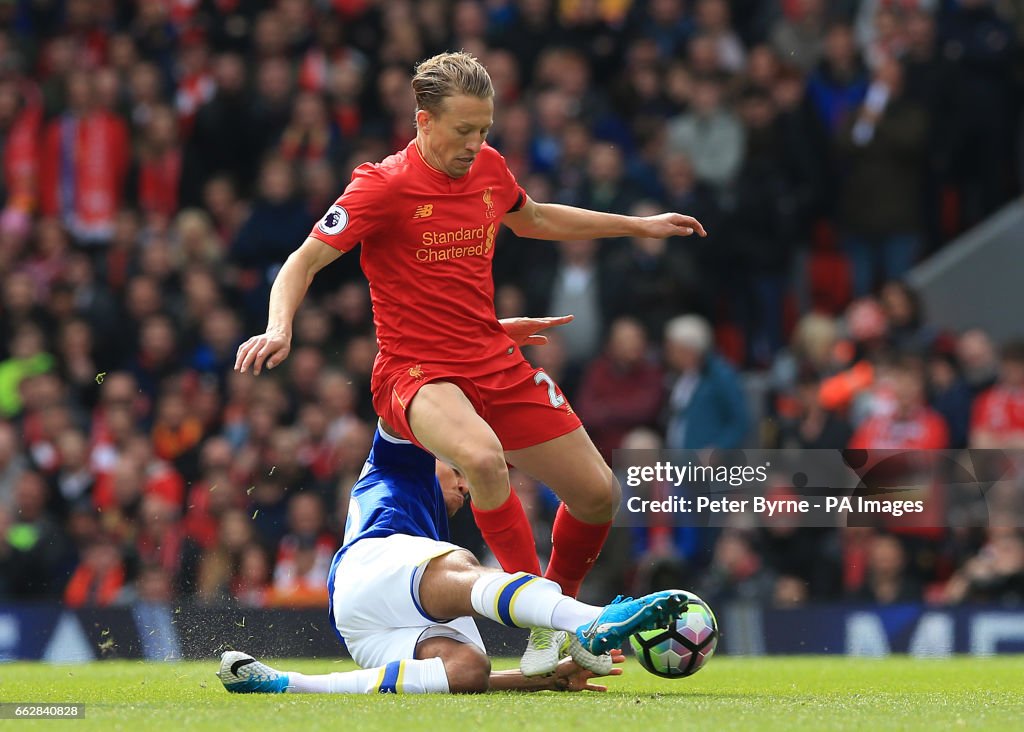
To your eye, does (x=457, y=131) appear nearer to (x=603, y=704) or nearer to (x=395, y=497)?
(x=395, y=497)

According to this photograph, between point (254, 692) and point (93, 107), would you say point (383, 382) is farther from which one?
point (93, 107)

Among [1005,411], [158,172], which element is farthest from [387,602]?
[158,172]

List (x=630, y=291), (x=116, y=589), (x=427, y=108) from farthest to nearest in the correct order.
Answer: (x=630, y=291), (x=116, y=589), (x=427, y=108)

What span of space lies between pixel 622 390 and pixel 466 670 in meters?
5.49

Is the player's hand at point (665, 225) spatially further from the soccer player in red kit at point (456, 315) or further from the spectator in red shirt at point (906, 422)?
the spectator in red shirt at point (906, 422)

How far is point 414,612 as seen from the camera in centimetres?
626

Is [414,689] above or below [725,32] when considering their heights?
below

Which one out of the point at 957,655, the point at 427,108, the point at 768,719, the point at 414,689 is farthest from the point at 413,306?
the point at 957,655

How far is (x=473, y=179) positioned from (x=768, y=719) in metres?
2.60

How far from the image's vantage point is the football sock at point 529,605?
575 cm

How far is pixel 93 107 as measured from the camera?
13648 millimetres

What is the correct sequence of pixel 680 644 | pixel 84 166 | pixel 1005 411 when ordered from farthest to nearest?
pixel 84 166 → pixel 1005 411 → pixel 680 644

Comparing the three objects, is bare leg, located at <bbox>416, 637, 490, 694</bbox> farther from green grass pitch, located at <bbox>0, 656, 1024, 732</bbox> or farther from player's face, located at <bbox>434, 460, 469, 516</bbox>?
player's face, located at <bbox>434, 460, 469, 516</bbox>

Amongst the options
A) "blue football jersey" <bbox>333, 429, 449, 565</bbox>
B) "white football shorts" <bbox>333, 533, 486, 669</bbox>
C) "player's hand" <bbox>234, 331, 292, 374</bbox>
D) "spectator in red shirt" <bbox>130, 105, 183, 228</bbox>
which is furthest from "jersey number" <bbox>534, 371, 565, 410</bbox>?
"spectator in red shirt" <bbox>130, 105, 183, 228</bbox>
